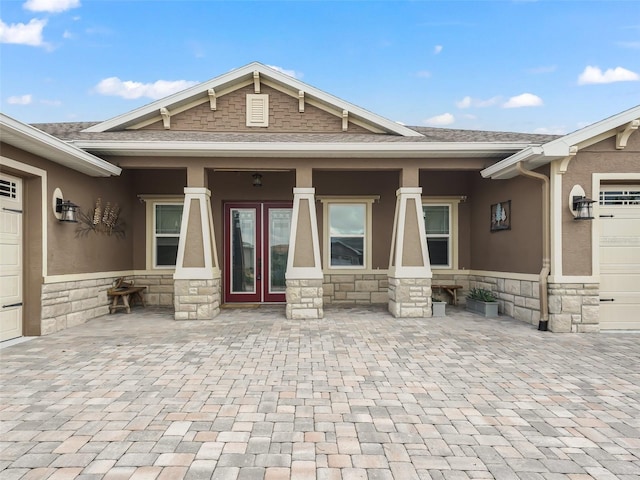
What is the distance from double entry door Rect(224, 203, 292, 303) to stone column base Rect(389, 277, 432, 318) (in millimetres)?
3192

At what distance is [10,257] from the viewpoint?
5.81 meters

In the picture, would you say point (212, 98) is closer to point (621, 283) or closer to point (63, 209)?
point (63, 209)

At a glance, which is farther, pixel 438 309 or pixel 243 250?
pixel 243 250

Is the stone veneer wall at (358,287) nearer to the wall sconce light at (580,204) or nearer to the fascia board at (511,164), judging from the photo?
the fascia board at (511,164)

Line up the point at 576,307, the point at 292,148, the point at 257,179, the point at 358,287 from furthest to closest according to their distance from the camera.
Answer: the point at 358,287
the point at 257,179
the point at 292,148
the point at 576,307

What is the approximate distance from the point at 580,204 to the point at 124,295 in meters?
9.21

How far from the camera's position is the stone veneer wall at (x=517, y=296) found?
22.7 feet

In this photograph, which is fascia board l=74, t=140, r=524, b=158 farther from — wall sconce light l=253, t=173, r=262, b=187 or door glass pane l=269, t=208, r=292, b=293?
door glass pane l=269, t=208, r=292, b=293

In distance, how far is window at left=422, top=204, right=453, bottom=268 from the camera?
953 cm

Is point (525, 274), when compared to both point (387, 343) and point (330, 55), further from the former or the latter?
point (330, 55)

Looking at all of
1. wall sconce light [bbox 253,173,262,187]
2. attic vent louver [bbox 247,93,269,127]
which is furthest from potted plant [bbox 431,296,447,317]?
attic vent louver [bbox 247,93,269,127]

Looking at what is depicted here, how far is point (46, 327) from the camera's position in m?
6.19

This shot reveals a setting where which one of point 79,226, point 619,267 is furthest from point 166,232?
point 619,267

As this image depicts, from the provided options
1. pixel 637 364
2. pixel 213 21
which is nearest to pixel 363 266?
pixel 637 364
